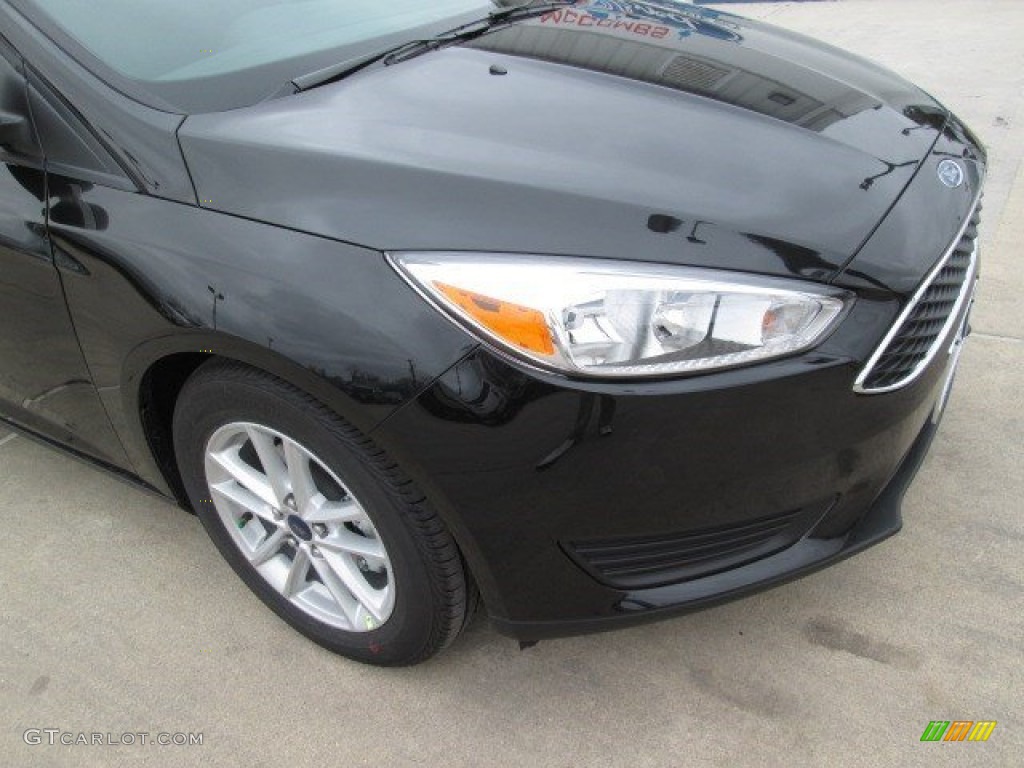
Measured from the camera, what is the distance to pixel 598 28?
230 cm

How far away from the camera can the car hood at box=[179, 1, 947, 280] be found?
1.47m

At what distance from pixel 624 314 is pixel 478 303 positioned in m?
0.23

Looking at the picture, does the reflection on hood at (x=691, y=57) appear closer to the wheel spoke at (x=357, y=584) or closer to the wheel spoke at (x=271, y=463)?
the wheel spoke at (x=271, y=463)

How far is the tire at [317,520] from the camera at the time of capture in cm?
159

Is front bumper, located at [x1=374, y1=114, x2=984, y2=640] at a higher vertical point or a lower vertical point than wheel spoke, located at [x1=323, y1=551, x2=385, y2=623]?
higher

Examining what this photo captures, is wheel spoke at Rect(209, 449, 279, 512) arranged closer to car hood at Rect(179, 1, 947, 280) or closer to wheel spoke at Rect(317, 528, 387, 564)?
wheel spoke at Rect(317, 528, 387, 564)

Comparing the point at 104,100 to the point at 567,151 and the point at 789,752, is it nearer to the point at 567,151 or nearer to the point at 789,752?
the point at 567,151

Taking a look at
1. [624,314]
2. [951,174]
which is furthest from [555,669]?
[951,174]

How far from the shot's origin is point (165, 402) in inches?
75.4

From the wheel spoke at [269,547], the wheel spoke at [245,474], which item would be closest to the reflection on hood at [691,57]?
the wheel spoke at [245,474]

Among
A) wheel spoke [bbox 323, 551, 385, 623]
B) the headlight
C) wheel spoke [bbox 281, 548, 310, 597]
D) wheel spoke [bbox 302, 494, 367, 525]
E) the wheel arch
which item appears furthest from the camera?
wheel spoke [bbox 281, 548, 310, 597]

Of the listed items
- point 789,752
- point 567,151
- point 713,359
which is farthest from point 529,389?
point 789,752

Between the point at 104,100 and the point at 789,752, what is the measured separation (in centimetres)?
183

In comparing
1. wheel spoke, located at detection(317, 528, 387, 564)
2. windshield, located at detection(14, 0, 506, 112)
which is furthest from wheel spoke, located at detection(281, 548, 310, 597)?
windshield, located at detection(14, 0, 506, 112)
